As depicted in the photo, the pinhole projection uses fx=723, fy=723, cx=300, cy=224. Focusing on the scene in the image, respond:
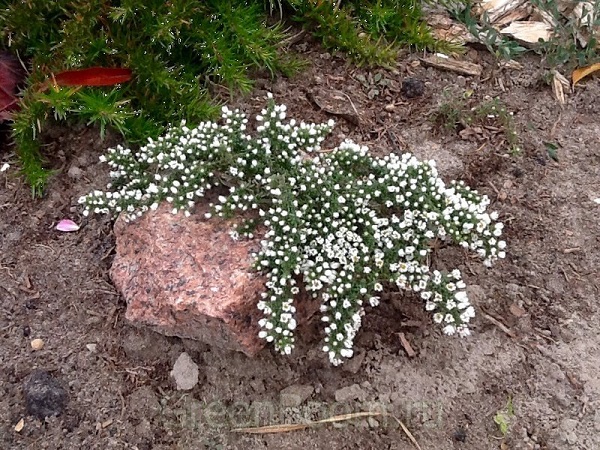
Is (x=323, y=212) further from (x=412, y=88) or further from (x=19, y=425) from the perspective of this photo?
(x=19, y=425)

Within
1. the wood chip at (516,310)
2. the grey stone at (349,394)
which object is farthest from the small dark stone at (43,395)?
the wood chip at (516,310)

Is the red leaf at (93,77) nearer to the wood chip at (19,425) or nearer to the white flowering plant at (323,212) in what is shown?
the white flowering plant at (323,212)

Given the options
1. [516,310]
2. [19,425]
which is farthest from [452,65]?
[19,425]

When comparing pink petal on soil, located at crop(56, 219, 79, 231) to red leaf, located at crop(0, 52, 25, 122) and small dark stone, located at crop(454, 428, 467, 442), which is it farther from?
small dark stone, located at crop(454, 428, 467, 442)

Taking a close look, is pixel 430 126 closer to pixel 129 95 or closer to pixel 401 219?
pixel 401 219

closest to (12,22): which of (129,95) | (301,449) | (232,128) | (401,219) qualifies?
(129,95)

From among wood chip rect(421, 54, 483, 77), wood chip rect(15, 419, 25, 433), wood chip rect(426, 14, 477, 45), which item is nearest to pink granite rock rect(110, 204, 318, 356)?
wood chip rect(15, 419, 25, 433)

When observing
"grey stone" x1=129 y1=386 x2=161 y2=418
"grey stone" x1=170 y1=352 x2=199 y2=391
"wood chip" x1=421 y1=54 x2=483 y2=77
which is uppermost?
"wood chip" x1=421 y1=54 x2=483 y2=77
